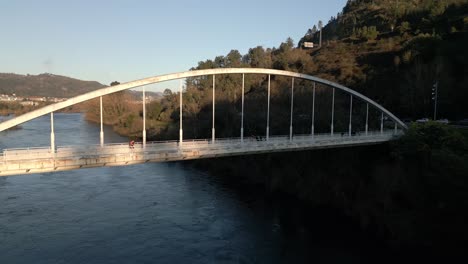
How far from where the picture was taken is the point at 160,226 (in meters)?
21.4

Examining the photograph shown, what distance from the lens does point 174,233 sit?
2064 cm

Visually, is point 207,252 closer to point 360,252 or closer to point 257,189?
point 360,252

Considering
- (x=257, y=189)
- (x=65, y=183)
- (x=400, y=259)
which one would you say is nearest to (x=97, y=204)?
(x=65, y=183)

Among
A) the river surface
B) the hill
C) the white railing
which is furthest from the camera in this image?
the hill

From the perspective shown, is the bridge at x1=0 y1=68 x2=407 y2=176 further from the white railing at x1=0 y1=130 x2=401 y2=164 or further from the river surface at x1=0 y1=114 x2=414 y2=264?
the river surface at x1=0 y1=114 x2=414 y2=264

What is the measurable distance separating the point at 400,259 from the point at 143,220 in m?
14.9

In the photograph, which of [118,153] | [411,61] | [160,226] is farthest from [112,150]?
[411,61]

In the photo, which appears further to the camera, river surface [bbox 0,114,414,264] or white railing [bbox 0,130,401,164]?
river surface [bbox 0,114,414,264]

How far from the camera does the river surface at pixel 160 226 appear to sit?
18172mm

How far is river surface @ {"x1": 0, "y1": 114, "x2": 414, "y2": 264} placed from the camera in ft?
59.6

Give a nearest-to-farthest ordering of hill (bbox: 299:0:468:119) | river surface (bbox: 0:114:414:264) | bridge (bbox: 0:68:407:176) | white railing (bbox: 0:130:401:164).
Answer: bridge (bbox: 0:68:407:176) < white railing (bbox: 0:130:401:164) < river surface (bbox: 0:114:414:264) < hill (bbox: 299:0:468:119)

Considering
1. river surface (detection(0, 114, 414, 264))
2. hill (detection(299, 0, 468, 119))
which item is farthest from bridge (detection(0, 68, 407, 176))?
hill (detection(299, 0, 468, 119))

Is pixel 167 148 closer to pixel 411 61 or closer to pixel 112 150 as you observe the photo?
pixel 112 150

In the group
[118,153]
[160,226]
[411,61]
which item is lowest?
[160,226]
